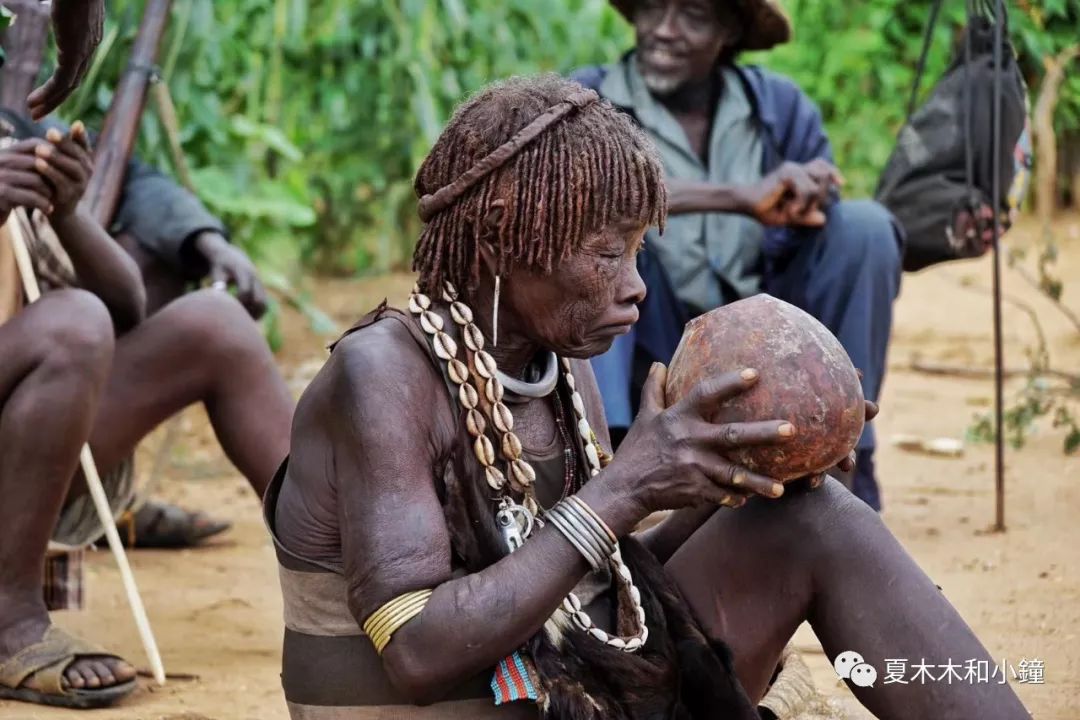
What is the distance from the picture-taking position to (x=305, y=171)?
8727 mm

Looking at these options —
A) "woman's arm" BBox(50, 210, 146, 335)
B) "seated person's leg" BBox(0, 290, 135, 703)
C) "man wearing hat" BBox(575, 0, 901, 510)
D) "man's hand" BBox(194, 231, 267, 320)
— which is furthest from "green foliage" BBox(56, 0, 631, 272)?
"seated person's leg" BBox(0, 290, 135, 703)

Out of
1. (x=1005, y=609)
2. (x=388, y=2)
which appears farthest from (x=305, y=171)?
(x=1005, y=609)

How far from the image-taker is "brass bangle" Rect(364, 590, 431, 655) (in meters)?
2.22

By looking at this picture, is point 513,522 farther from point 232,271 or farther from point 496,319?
point 232,271

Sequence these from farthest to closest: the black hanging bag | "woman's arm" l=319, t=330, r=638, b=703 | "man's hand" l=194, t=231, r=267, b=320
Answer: the black hanging bag → "man's hand" l=194, t=231, r=267, b=320 → "woman's arm" l=319, t=330, r=638, b=703

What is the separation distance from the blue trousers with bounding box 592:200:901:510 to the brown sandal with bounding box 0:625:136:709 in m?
1.86

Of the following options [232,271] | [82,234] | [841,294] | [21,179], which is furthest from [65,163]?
[841,294]

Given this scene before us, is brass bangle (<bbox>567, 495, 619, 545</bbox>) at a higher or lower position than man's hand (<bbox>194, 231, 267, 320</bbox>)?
higher

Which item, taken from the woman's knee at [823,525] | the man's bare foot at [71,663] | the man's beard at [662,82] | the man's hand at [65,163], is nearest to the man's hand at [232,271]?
the man's hand at [65,163]

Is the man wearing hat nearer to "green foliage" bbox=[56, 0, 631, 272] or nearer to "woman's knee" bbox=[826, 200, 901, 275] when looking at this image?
"woman's knee" bbox=[826, 200, 901, 275]

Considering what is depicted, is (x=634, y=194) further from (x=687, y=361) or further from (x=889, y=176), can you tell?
(x=889, y=176)

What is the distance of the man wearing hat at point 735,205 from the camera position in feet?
15.8

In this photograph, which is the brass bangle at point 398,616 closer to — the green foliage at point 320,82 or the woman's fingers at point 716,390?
the woman's fingers at point 716,390

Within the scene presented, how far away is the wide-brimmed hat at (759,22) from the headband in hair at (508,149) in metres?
2.76
